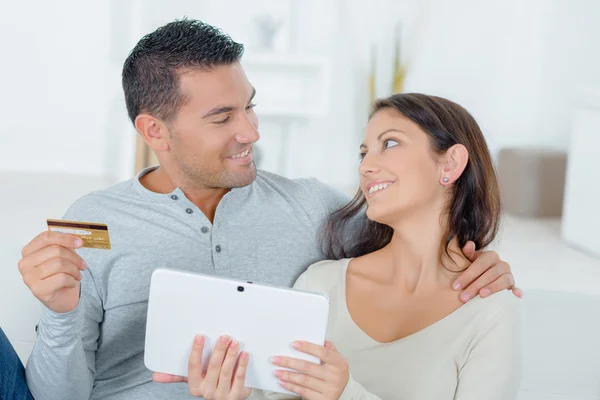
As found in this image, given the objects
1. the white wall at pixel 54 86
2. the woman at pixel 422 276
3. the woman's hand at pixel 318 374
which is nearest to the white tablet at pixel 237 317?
the woman's hand at pixel 318 374

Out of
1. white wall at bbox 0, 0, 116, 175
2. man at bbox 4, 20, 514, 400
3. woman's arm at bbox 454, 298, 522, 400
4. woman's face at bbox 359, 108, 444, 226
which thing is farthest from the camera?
white wall at bbox 0, 0, 116, 175

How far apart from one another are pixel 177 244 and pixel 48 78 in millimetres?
2977

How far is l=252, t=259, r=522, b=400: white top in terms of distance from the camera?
1.55m

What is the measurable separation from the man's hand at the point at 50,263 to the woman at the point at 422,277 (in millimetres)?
283

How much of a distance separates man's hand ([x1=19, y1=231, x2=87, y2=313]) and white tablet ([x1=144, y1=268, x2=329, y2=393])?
0.51 ft

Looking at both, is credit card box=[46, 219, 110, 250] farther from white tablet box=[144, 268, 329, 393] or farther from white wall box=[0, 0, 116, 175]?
white wall box=[0, 0, 116, 175]

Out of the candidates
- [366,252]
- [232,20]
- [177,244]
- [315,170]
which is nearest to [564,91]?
[315,170]

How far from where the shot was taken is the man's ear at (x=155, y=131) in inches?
75.5

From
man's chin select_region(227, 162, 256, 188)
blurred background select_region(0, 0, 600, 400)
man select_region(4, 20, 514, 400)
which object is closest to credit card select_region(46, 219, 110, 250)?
man select_region(4, 20, 514, 400)

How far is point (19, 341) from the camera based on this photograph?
245cm

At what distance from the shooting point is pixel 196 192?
6.28ft

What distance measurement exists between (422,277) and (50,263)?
0.75 meters

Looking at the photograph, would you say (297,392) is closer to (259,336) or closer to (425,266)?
(259,336)

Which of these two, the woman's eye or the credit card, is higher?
the woman's eye
